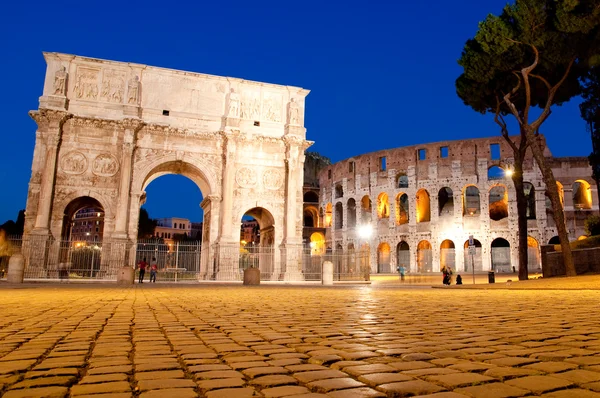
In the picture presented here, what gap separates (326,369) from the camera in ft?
7.82

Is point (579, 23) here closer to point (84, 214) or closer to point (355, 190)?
point (355, 190)

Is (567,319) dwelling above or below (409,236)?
below

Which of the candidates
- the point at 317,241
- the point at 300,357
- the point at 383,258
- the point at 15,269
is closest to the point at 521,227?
the point at 300,357

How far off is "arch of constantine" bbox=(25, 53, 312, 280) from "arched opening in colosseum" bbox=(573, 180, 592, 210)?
23.9 metres

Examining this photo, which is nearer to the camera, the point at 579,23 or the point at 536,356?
the point at 536,356

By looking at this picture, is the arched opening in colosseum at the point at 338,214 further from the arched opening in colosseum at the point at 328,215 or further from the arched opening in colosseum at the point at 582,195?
the arched opening in colosseum at the point at 582,195

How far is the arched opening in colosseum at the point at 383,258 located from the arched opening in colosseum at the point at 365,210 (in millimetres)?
2844

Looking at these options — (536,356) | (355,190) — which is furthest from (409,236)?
(536,356)

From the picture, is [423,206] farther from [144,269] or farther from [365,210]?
[144,269]

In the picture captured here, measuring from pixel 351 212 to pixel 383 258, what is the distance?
19.9 feet

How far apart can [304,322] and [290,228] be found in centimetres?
1826

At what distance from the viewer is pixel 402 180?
4134cm

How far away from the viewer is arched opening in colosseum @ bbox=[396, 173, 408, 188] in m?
39.1

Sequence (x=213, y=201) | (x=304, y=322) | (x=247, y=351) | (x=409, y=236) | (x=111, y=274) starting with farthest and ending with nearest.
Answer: (x=409, y=236) → (x=213, y=201) → (x=111, y=274) → (x=304, y=322) → (x=247, y=351)
